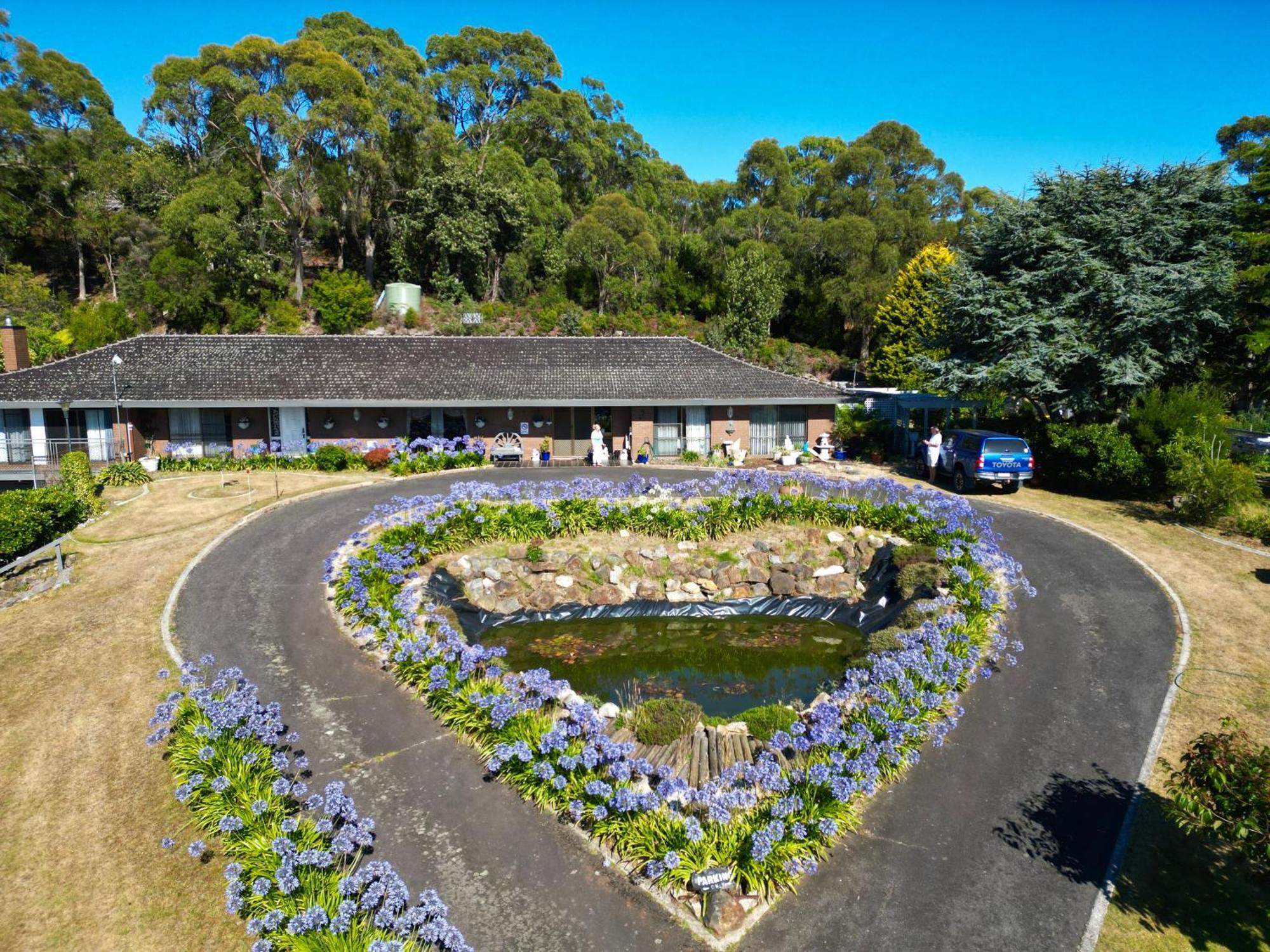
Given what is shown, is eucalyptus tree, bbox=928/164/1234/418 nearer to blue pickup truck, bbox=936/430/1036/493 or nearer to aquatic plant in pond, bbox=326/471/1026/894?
blue pickup truck, bbox=936/430/1036/493

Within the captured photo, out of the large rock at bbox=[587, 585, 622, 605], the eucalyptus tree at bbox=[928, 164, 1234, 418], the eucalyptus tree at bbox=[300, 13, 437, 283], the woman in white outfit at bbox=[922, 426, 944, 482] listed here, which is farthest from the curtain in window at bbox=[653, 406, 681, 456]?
the eucalyptus tree at bbox=[300, 13, 437, 283]

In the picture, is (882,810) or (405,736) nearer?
(882,810)

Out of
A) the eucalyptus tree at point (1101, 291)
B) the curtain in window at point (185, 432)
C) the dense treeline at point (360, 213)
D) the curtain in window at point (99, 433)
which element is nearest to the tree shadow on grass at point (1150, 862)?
the eucalyptus tree at point (1101, 291)

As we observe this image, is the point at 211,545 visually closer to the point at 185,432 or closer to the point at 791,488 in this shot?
the point at 185,432

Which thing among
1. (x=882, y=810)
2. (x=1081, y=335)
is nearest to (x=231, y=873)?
(x=882, y=810)

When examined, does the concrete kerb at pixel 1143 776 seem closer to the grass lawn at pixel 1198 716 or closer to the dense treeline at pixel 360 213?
the grass lawn at pixel 1198 716

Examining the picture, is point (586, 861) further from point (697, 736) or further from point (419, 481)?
point (419, 481)

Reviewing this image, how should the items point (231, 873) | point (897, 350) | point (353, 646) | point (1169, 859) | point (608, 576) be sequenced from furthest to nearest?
1. point (897, 350)
2. point (608, 576)
3. point (353, 646)
4. point (1169, 859)
5. point (231, 873)
